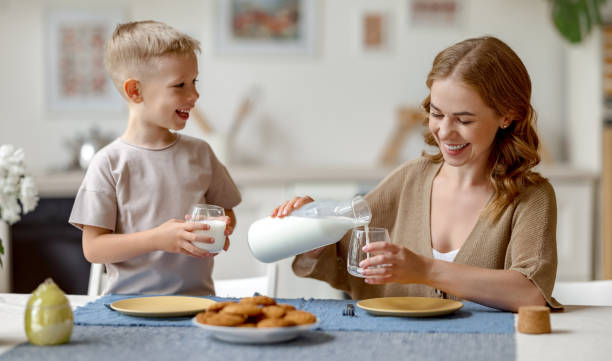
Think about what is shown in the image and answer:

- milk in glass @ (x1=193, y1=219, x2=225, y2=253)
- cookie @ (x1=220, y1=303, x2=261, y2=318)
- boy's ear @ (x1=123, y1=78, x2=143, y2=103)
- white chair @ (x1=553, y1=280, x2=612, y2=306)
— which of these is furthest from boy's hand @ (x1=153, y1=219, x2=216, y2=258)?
white chair @ (x1=553, y1=280, x2=612, y2=306)

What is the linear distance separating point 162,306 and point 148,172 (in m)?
0.38

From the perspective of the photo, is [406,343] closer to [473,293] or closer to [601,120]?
[473,293]

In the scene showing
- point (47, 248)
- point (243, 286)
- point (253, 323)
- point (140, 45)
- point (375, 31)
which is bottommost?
point (47, 248)

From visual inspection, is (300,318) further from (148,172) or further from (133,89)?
(133,89)

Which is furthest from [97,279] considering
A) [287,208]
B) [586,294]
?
[586,294]

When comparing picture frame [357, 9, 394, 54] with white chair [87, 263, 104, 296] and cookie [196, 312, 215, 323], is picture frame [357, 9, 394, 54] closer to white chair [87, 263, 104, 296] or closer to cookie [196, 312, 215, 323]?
white chair [87, 263, 104, 296]

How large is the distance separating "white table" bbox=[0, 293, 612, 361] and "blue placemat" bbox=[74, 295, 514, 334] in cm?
7

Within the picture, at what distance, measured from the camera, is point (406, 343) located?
118 centimetres

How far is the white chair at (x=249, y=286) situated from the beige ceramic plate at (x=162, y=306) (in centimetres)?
36

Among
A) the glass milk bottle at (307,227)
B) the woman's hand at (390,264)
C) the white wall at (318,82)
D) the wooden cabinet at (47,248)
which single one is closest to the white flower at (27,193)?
the glass milk bottle at (307,227)

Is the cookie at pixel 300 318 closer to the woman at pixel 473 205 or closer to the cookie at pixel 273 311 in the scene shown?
the cookie at pixel 273 311

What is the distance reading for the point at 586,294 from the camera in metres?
1.72

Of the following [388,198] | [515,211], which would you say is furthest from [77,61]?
[515,211]

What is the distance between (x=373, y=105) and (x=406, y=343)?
8.99 feet
